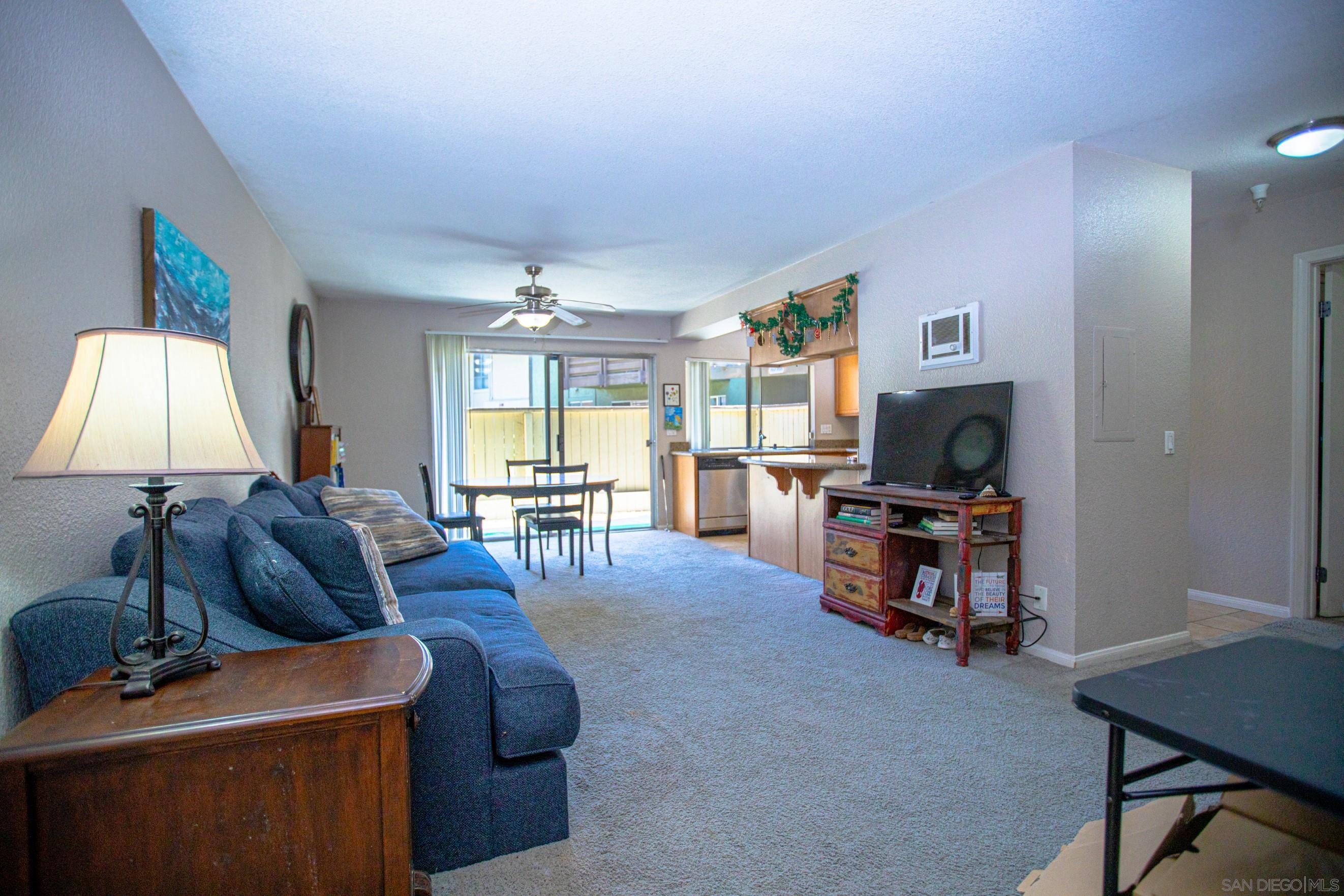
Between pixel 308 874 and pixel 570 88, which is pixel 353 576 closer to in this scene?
pixel 308 874

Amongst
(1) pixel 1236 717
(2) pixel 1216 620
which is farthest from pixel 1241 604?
(1) pixel 1236 717

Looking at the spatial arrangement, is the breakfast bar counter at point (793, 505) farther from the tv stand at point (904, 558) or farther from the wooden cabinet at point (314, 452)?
the wooden cabinet at point (314, 452)

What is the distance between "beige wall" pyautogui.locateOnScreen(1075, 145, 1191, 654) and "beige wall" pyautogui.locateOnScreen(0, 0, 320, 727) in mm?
3613

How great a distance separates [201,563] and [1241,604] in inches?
208

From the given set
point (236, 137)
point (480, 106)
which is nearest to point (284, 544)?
point (480, 106)

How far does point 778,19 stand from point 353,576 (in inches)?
83.4

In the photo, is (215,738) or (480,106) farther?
(480,106)

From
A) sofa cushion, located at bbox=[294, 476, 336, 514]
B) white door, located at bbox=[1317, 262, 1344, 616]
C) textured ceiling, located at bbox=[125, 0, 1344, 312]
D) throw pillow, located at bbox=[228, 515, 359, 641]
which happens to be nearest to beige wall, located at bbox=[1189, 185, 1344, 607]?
white door, located at bbox=[1317, 262, 1344, 616]

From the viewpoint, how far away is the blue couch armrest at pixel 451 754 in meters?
1.57

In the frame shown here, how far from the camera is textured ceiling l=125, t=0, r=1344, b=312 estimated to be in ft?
6.66

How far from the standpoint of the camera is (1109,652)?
121 inches

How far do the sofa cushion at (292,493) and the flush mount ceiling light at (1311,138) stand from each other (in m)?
4.75

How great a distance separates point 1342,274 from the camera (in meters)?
3.64

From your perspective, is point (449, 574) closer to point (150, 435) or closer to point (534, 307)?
point (150, 435)
